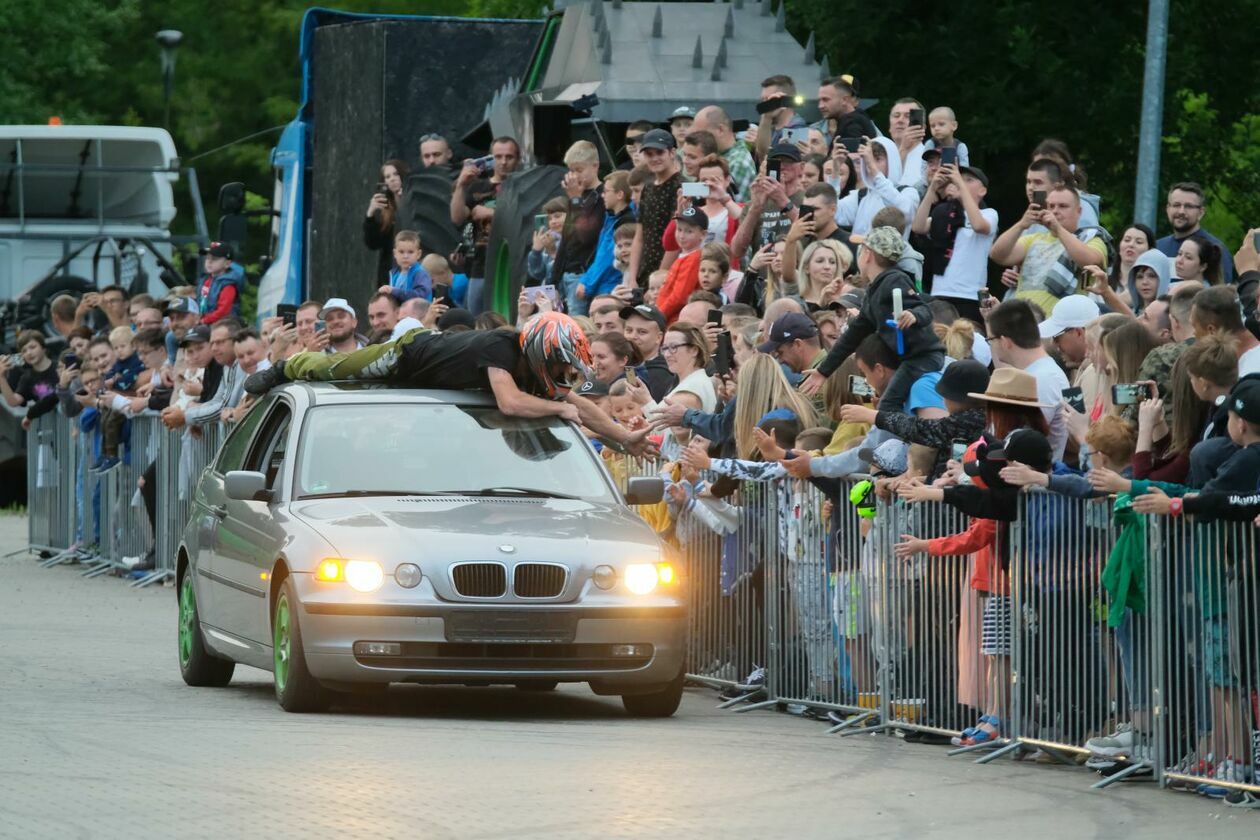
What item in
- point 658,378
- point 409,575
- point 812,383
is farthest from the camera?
point 658,378

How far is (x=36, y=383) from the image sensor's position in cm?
2838

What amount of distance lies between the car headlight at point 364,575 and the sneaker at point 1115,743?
341 cm

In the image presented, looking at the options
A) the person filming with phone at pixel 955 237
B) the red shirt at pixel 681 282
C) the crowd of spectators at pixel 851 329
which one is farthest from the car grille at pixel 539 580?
the red shirt at pixel 681 282

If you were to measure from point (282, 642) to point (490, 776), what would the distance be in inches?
103

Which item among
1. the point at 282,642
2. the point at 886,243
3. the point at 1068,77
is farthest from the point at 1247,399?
the point at 1068,77

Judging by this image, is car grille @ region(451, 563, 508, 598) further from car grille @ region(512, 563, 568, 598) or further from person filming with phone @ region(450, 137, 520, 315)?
person filming with phone @ region(450, 137, 520, 315)

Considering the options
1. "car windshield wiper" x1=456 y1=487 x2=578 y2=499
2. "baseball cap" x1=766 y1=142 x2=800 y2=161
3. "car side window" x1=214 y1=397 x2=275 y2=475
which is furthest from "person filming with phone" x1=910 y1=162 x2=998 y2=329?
"car side window" x1=214 y1=397 x2=275 y2=475

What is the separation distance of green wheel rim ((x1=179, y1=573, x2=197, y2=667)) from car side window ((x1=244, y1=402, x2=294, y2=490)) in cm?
83

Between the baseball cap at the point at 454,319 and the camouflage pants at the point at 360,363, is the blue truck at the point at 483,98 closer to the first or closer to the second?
the baseball cap at the point at 454,319

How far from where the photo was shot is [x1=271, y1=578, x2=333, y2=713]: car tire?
1227 centimetres

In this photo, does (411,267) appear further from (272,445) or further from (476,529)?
(476,529)

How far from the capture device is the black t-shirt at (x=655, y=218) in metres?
19.2

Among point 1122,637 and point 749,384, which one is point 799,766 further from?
point 749,384

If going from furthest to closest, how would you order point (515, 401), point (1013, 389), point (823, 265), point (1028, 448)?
point (823, 265) < point (515, 401) < point (1013, 389) < point (1028, 448)
